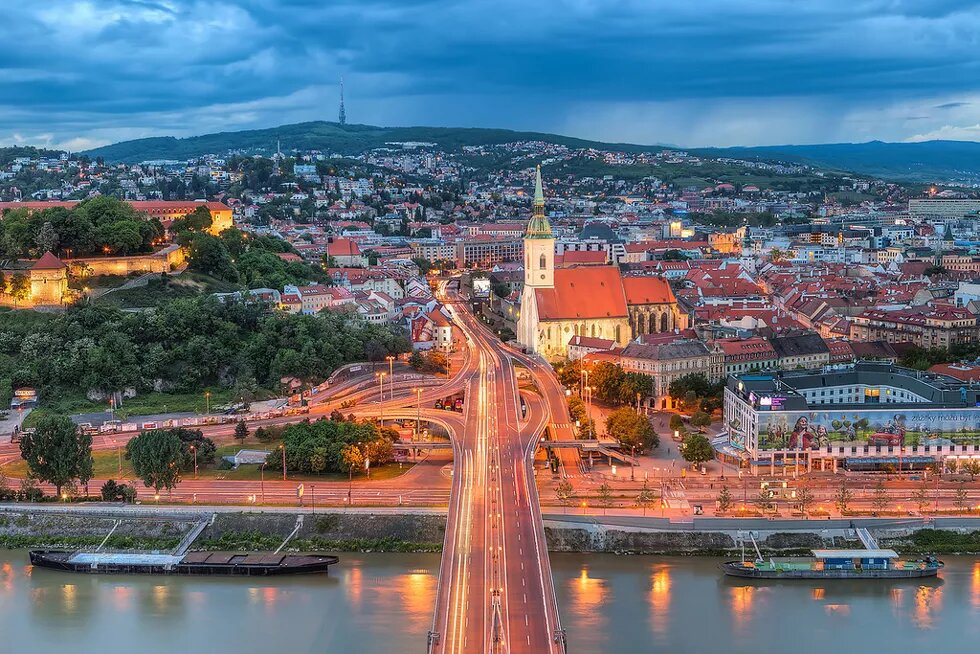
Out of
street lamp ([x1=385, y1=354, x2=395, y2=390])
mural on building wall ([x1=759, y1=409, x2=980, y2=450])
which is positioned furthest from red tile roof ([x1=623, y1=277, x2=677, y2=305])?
mural on building wall ([x1=759, y1=409, x2=980, y2=450])

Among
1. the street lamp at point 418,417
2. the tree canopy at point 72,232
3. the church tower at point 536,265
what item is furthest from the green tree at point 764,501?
the tree canopy at point 72,232

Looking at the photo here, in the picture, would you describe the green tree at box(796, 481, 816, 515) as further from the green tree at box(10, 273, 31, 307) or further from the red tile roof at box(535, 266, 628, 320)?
the green tree at box(10, 273, 31, 307)

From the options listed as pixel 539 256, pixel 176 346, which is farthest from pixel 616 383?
pixel 176 346

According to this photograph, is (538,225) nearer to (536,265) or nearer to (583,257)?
(536,265)

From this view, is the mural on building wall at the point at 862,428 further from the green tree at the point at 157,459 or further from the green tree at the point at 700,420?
the green tree at the point at 157,459

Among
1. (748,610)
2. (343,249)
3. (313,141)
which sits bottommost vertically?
(748,610)

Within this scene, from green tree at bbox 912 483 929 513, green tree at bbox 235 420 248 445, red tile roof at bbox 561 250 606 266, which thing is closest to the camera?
green tree at bbox 912 483 929 513
